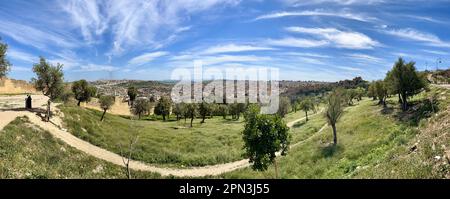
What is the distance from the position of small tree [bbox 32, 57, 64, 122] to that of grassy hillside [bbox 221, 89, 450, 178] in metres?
30.7

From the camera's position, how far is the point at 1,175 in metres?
24.6

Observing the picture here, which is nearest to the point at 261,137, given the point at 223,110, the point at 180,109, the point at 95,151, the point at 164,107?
the point at 95,151

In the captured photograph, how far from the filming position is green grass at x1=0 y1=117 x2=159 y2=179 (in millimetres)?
28219

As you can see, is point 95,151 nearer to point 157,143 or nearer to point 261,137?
point 157,143

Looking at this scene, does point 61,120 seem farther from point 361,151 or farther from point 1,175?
point 361,151

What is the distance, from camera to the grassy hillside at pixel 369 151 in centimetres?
2211

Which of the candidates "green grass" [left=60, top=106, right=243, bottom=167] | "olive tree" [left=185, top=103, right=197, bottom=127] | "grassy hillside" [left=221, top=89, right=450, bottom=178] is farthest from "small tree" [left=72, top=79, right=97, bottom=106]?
"grassy hillside" [left=221, top=89, right=450, bottom=178]

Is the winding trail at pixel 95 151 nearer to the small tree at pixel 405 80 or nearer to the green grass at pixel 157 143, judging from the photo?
the green grass at pixel 157 143

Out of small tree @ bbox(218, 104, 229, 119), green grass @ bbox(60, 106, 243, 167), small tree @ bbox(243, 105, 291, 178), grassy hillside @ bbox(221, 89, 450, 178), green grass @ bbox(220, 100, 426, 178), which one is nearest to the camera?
grassy hillside @ bbox(221, 89, 450, 178)

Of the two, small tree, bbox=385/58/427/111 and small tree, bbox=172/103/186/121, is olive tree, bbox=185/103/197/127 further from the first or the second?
small tree, bbox=385/58/427/111

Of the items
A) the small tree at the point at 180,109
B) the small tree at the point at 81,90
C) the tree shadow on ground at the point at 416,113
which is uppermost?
the small tree at the point at 81,90

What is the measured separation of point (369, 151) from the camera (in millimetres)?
40406

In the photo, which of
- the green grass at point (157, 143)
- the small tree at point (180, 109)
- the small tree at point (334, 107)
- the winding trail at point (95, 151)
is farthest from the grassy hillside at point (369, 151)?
the small tree at point (180, 109)
